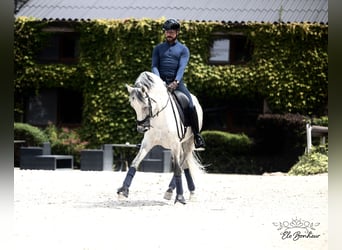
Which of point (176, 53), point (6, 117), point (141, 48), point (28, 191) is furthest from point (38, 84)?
point (6, 117)

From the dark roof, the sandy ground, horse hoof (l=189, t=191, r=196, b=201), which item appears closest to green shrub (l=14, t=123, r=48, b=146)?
the dark roof

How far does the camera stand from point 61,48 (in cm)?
2356

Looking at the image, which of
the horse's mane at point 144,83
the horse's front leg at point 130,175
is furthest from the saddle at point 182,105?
the horse's front leg at point 130,175

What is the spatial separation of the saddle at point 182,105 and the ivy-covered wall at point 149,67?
11.9m

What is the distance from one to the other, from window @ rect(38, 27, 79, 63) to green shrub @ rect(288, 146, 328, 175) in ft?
33.3

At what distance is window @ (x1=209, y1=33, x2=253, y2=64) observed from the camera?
22141 millimetres

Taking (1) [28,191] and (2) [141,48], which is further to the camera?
(2) [141,48]

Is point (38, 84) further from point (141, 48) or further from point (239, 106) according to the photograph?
point (239, 106)

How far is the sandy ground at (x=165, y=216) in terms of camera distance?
198 inches

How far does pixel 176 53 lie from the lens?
31.2ft

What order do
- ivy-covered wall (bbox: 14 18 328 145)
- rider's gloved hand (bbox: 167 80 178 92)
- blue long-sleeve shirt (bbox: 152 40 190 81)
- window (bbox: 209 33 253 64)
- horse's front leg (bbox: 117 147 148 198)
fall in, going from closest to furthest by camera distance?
horse's front leg (bbox: 117 147 148 198) → rider's gloved hand (bbox: 167 80 178 92) → blue long-sleeve shirt (bbox: 152 40 190 81) → ivy-covered wall (bbox: 14 18 328 145) → window (bbox: 209 33 253 64)

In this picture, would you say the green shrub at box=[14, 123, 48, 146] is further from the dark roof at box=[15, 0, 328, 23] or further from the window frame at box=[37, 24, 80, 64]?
the dark roof at box=[15, 0, 328, 23]

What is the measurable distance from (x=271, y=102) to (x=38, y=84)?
27.4ft

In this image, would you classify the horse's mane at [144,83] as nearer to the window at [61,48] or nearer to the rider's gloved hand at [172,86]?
the rider's gloved hand at [172,86]
